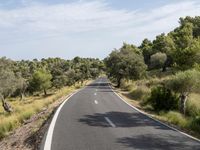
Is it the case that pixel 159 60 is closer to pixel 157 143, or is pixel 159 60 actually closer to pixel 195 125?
pixel 195 125

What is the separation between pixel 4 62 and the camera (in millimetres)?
41500

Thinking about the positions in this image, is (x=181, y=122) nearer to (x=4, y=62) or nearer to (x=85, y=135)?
(x=85, y=135)

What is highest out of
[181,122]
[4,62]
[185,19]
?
[185,19]

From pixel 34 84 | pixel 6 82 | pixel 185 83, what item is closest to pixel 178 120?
pixel 185 83

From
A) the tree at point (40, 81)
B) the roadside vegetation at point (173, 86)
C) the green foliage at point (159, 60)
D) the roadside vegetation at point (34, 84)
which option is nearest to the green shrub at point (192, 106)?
the roadside vegetation at point (173, 86)

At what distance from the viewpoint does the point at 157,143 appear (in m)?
10.4

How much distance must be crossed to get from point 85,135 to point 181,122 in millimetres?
6813

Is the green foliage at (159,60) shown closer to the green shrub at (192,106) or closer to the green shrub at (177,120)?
the green shrub at (192,106)

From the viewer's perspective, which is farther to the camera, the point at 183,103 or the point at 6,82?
the point at 6,82

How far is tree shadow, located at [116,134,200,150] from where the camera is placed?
9812 millimetres

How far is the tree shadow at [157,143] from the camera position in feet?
32.2

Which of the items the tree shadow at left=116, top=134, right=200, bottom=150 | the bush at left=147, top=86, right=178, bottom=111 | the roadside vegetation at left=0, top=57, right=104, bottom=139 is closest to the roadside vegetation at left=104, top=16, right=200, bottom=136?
the bush at left=147, top=86, right=178, bottom=111

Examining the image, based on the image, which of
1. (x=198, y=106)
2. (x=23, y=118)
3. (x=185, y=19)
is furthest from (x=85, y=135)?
(x=185, y=19)

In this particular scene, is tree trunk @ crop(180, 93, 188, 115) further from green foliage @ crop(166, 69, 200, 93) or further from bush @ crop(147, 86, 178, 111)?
bush @ crop(147, 86, 178, 111)
